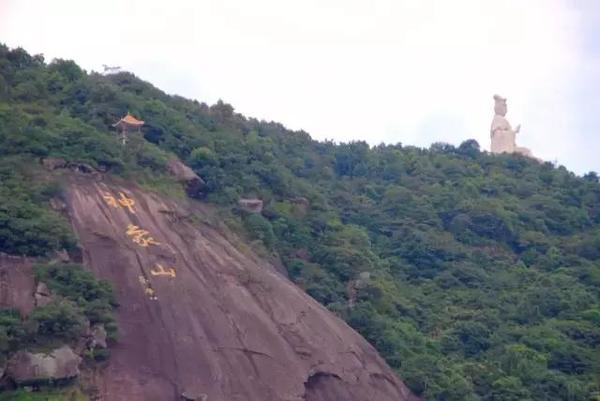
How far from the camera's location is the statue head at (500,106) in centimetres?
7600

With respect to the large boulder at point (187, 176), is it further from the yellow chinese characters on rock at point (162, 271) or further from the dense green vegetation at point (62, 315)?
the dense green vegetation at point (62, 315)

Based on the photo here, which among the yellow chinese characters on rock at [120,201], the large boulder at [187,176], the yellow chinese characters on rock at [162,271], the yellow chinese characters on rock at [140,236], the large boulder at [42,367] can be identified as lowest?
the large boulder at [42,367]

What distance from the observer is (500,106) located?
76.2 meters

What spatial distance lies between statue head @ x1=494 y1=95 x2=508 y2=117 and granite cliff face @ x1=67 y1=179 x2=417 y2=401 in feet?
112

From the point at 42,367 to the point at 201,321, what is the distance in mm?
6180

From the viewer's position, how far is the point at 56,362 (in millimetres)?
34562

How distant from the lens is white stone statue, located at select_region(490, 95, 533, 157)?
251 feet

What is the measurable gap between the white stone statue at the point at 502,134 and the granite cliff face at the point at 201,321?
34.5m

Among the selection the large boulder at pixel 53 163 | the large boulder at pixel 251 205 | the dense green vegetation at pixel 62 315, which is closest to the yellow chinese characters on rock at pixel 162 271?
the dense green vegetation at pixel 62 315

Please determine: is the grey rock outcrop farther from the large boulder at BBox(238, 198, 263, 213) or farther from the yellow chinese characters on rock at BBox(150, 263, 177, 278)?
the large boulder at BBox(238, 198, 263, 213)

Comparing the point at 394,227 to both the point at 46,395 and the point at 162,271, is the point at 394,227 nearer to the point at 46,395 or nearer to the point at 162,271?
the point at 162,271

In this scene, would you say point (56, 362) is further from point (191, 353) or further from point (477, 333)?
point (477, 333)

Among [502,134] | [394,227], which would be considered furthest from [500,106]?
[394,227]

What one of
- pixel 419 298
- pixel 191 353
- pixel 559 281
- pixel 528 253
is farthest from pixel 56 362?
pixel 528 253
